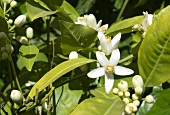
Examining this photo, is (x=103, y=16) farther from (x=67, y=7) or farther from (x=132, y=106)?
(x=132, y=106)

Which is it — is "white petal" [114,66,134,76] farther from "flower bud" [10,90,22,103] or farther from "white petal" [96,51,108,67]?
"flower bud" [10,90,22,103]

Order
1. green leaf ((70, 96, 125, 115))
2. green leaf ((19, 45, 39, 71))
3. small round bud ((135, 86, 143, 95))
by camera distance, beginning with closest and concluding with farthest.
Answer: green leaf ((70, 96, 125, 115)) < small round bud ((135, 86, 143, 95)) < green leaf ((19, 45, 39, 71))

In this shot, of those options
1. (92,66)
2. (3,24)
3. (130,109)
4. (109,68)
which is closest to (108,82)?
(109,68)

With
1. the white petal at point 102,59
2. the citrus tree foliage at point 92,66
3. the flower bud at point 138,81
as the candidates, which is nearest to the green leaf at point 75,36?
the citrus tree foliage at point 92,66

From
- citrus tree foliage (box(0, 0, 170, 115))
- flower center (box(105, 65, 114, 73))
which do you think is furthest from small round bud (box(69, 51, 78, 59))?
flower center (box(105, 65, 114, 73))

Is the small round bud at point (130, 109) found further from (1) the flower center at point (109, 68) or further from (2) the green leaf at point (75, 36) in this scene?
(2) the green leaf at point (75, 36)

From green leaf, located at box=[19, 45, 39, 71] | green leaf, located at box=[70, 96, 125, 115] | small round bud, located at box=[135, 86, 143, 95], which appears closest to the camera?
green leaf, located at box=[70, 96, 125, 115]
